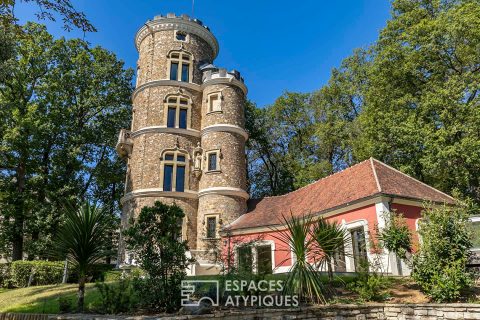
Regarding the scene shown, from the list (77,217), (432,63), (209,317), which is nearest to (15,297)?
(77,217)

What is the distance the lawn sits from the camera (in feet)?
33.9

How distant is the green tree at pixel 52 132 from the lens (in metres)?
23.4

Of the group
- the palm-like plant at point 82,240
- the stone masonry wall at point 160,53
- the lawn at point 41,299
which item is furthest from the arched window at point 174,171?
the palm-like plant at point 82,240

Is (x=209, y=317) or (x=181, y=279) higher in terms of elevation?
(x=181, y=279)

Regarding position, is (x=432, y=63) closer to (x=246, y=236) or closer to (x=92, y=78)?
(x=246, y=236)

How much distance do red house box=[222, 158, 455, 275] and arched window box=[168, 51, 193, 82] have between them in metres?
10.1

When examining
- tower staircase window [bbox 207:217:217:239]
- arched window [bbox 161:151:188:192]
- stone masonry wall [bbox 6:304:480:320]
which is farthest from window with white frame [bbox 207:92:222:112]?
stone masonry wall [bbox 6:304:480:320]

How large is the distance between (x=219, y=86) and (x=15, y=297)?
15748 millimetres

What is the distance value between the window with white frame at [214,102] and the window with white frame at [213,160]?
2.82m

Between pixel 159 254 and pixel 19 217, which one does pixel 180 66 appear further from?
pixel 159 254

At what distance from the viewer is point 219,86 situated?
937 inches

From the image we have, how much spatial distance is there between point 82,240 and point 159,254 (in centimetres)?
228

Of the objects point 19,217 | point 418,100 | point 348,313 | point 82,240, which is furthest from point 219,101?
point 348,313

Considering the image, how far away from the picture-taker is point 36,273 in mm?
17922
